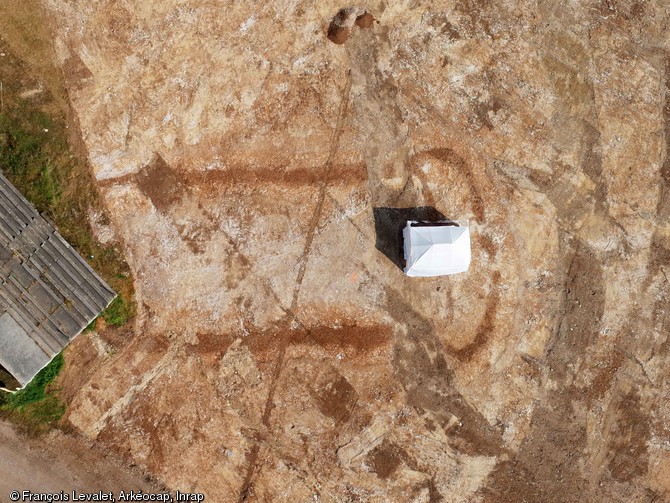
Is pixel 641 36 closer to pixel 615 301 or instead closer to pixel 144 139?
pixel 615 301

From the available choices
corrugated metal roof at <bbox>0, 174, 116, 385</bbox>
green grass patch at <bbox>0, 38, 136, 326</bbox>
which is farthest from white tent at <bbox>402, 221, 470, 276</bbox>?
corrugated metal roof at <bbox>0, 174, 116, 385</bbox>

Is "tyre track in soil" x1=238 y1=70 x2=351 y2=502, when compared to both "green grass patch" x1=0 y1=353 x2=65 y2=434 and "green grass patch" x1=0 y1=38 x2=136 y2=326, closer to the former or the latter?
"green grass patch" x1=0 y1=38 x2=136 y2=326

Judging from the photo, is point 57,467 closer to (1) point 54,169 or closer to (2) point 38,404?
(2) point 38,404

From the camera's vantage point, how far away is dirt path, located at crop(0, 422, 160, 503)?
10336mm

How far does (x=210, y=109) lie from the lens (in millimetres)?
10664

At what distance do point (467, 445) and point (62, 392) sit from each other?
979cm

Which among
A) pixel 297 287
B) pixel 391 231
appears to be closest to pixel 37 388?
pixel 297 287

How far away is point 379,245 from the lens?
1089 centimetres

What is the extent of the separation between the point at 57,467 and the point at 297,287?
7004mm

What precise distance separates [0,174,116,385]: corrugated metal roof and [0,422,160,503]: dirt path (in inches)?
80.2

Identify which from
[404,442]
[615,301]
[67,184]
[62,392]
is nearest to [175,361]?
[62,392]

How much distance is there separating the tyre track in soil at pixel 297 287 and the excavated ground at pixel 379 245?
0.05 metres

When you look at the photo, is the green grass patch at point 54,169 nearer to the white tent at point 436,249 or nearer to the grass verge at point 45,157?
the grass verge at point 45,157

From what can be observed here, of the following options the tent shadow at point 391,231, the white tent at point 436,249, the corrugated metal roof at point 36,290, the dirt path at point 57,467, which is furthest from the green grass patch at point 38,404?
the white tent at point 436,249
